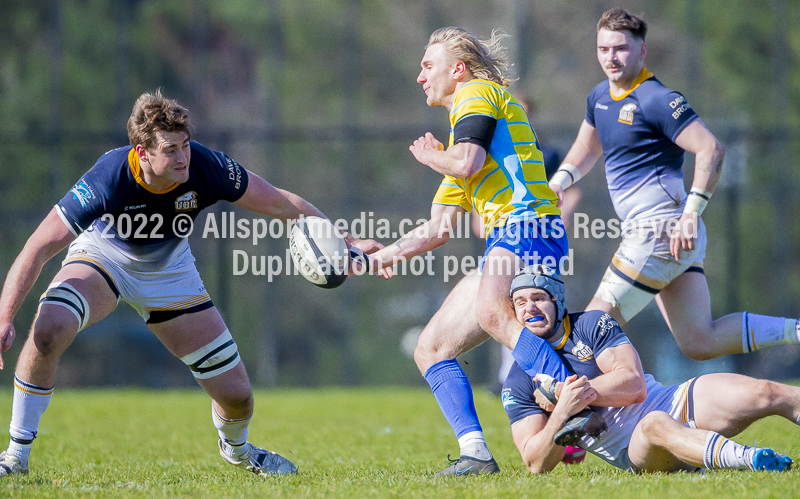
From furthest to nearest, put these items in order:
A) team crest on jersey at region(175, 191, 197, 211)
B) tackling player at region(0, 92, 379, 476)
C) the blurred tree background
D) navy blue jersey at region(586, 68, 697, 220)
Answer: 1. the blurred tree background
2. navy blue jersey at region(586, 68, 697, 220)
3. team crest on jersey at region(175, 191, 197, 211)
4. tackling player at region(0, 92, 379, 476)

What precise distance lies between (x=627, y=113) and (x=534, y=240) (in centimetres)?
132

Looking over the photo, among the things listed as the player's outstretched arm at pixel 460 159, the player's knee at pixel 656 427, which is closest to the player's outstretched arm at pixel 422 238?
the player's outstretched arm at pixel 460 159

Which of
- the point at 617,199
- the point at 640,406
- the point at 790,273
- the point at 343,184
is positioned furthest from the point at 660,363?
the point at 640,406

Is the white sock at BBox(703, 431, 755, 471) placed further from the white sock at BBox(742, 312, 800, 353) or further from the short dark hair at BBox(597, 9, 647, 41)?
the short dark hair at BBox(597, 9, 647, 41)

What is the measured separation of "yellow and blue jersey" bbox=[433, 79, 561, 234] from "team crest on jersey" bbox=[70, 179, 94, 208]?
5.90 ft

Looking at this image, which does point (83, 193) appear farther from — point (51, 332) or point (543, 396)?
point (543, 396)

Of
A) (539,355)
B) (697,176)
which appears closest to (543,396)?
(539,355)

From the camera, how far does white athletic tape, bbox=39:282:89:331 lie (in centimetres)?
414

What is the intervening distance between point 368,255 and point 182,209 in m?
1.01

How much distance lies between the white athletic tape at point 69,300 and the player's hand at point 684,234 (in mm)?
3090

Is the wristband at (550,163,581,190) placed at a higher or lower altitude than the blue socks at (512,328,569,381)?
higher

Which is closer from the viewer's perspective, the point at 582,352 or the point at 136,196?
the point at 582,352

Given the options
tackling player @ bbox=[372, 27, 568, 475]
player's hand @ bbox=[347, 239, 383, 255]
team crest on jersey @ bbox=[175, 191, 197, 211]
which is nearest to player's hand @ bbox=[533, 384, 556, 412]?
tackling player @ bbox=[372, 27, 568, 475]

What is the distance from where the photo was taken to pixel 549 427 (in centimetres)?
368
